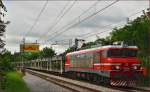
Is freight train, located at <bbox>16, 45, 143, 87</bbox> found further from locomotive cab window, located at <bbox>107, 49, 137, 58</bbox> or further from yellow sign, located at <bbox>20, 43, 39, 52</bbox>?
yellow sign, located at <bbox>20, 43, 39, 52</bbox>

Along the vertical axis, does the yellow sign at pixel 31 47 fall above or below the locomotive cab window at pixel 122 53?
above

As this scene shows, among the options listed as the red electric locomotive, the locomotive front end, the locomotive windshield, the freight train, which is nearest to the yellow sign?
the freight train

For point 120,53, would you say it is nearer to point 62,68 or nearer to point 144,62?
point 144,62

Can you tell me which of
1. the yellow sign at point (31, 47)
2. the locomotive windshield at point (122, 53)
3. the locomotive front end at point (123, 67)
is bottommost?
the locomotive front end at point (123, 67)

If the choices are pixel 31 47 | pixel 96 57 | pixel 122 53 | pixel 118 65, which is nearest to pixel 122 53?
pixel 122 53

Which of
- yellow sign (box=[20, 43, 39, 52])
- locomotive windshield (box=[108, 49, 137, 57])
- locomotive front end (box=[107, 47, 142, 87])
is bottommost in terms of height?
locomotive front end (box=[107, 47, 142, 87])

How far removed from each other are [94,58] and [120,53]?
275 centimetres

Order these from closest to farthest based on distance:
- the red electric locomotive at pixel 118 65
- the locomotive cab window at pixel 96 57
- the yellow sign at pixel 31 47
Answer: the red electric locomotive at pixel 118 65 < the locomotive cab window at pixel 96 57 < the yellow sign at pixel 31 47

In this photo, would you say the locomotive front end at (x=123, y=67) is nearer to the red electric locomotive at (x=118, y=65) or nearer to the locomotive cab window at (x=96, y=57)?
the red electric locomotive at (x=118, y=65)

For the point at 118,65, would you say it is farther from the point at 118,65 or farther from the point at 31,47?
the point at 31,47

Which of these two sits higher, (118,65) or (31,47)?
(31,47)

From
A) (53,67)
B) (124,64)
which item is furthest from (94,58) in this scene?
(53,67)

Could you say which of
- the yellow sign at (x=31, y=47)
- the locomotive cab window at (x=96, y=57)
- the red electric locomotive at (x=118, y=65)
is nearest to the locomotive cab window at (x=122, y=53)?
the red electric locomotive at (x=118, y=65)

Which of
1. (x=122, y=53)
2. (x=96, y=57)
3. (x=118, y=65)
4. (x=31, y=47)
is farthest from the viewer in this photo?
(x=31, y=47)
